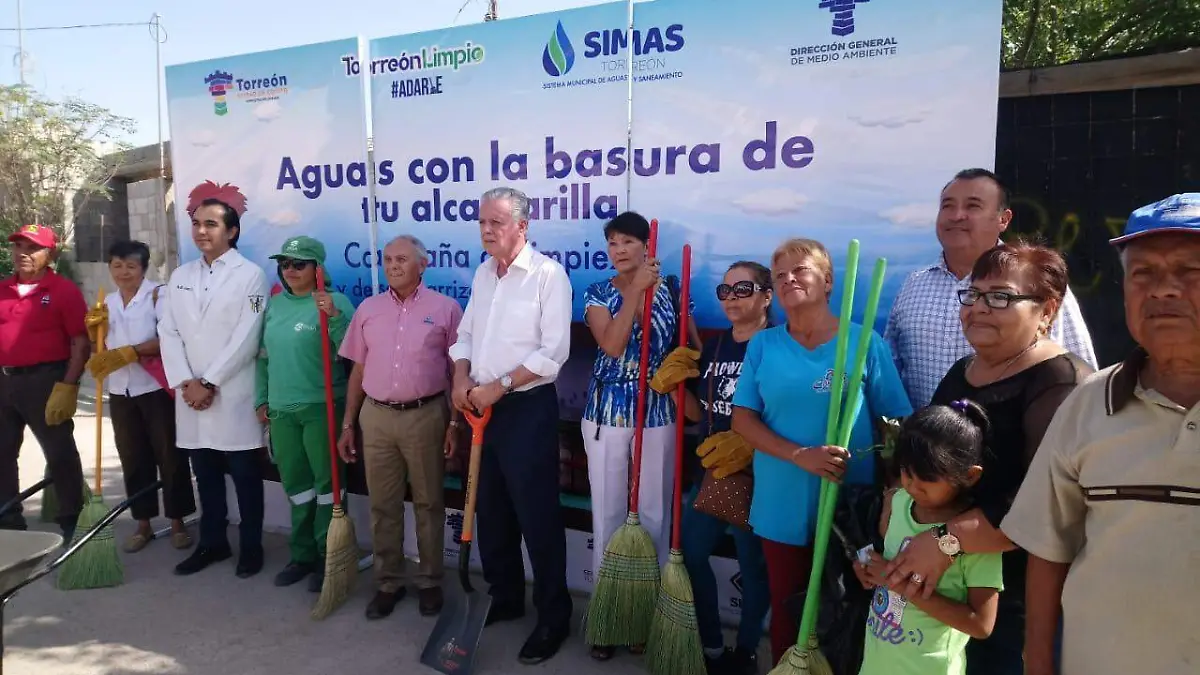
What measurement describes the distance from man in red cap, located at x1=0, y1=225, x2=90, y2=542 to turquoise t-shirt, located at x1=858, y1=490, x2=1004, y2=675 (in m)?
4.49

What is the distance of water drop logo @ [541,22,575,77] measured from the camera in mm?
3557

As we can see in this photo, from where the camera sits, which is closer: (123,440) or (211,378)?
(211,378)

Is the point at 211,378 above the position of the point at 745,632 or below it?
above

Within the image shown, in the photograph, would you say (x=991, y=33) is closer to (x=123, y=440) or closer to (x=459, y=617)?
(x=459, y=617)

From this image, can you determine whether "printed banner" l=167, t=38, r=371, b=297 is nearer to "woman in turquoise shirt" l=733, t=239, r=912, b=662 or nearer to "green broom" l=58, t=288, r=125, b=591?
"green broom" l=58, t=288, r=125, b=591

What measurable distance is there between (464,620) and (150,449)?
2548mm

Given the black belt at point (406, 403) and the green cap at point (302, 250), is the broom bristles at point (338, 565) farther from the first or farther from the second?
the green cap at point (302, 250)

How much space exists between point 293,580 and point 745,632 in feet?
7.94

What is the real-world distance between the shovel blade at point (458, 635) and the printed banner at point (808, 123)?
62.3 inches

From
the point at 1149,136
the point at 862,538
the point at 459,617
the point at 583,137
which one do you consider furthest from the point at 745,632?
the point at 1149,136

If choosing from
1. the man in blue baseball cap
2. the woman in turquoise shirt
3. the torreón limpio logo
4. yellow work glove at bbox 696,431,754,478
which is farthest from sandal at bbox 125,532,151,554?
the man in blue baseball cap

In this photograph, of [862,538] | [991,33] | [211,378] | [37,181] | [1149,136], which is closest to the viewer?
[862,538]

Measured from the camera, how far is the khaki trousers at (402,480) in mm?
3463

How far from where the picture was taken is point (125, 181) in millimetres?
11273
